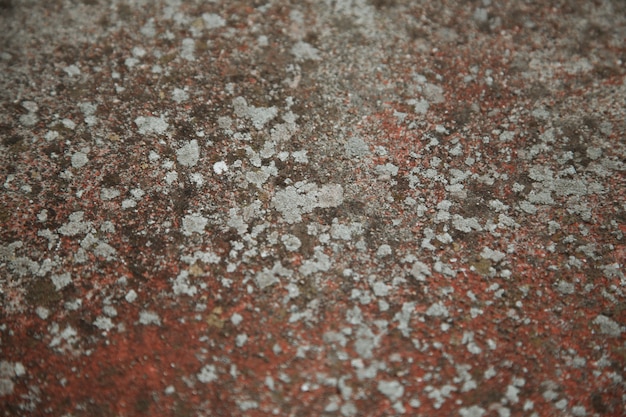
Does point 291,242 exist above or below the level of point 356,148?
below

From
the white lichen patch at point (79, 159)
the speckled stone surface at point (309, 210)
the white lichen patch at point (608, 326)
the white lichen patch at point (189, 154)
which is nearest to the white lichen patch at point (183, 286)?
the speckled stone surface at point (309, 210)

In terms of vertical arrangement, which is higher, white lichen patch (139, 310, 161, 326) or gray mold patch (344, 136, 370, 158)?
gray mold patch (344, 136, 370, 158)

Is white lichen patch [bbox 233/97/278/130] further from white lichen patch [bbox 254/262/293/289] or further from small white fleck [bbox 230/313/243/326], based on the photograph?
small white fleck [bbox 230/313/243/326]

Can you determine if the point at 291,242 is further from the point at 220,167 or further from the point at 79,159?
the point at 79,159

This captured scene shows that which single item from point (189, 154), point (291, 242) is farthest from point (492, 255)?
point (189, 154)

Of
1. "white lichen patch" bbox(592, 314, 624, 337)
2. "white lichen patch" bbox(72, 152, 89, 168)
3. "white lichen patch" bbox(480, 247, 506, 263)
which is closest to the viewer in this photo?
"white lichen patch" bbox(592, 314, 624, 337)

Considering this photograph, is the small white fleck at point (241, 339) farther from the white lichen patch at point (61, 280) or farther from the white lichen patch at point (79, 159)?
the white lichen patch at point (79, 159)

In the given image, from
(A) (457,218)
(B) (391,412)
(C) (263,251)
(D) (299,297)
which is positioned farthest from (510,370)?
(C) (263,251)

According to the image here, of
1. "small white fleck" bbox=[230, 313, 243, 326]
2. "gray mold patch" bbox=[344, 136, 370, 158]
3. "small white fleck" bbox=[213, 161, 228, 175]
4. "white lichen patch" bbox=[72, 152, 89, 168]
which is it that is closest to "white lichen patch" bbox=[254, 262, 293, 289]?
"small white fleck" bbox=[230, 313, 243, 326]
